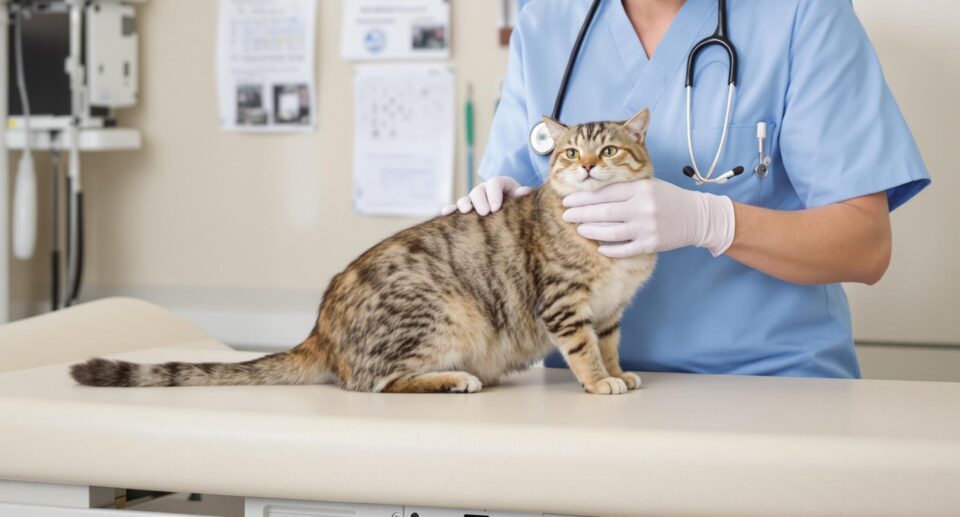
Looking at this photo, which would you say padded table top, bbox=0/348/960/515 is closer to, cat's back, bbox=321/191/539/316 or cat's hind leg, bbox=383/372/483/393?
cat's hind leg, bbox=383/372/483/393

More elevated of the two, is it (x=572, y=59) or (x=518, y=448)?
(x=572, y=59)

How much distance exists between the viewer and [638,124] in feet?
3.75

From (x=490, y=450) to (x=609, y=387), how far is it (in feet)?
0.89

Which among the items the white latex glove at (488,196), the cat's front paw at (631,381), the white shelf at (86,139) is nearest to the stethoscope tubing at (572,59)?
the white latex glove at (488,196)

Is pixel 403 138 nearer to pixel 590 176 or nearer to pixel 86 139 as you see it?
pixel 86 139

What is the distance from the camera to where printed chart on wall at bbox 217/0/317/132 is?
7.32ft

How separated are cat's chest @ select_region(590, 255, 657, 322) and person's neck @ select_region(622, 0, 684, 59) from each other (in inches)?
13.3

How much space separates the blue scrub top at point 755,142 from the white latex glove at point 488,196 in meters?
0.10

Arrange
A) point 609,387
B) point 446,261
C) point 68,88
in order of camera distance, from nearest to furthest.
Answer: point 609,387
point 446,261
point 68,88

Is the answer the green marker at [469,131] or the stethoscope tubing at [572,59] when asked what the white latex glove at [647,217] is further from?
the green marker at [469,131]

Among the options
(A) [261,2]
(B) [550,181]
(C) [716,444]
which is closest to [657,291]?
(B) [550,181]

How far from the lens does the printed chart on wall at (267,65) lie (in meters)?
2.23

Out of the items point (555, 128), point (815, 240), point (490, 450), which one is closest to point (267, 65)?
point (555, 128)

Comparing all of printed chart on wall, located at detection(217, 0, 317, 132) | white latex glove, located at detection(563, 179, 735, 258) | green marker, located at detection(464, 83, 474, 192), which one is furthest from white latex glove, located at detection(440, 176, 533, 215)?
printed chart on wall, located at detection(217, 0, 317, 132)
